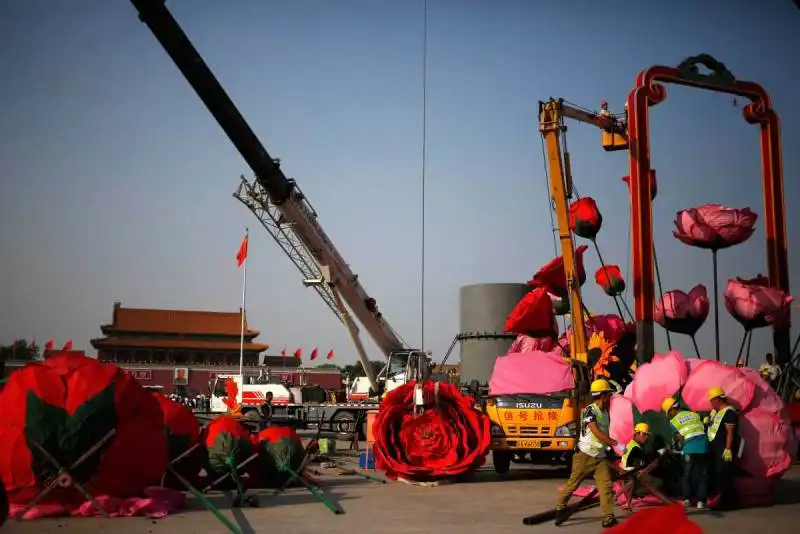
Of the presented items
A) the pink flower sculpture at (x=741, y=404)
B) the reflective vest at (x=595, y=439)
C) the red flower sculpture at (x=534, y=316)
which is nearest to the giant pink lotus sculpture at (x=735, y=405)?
the pink flower sculpture at (x=741, y=404)

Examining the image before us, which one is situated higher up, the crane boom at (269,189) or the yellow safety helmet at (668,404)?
the crane boom at (269,189)

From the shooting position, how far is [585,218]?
690 inches

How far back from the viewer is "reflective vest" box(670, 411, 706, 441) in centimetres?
1014

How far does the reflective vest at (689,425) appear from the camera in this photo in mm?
10141

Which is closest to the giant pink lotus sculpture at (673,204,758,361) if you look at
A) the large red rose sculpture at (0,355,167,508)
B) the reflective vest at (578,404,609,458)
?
the reflective vest at (578,404,609,458)

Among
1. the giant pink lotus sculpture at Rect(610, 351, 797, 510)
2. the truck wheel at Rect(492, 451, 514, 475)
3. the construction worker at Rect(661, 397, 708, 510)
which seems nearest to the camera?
the construction worker at Rect(661, 397, 708, 510)

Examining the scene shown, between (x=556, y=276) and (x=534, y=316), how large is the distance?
154 centimetres

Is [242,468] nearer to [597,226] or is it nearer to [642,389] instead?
[642,389]

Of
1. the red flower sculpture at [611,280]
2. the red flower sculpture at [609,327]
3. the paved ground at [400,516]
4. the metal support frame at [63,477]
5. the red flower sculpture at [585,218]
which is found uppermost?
the red flower sculpture at [585,218]

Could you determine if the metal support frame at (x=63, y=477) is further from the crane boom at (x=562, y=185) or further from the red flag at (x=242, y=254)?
the red flag at (x=242, y=254)

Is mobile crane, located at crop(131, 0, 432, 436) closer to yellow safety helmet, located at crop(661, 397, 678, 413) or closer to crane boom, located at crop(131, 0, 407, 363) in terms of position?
crane boom, located at crop(131, 0, 407, 363)

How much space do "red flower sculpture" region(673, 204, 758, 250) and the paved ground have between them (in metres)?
5.06

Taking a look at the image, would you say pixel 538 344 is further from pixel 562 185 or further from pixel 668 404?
pixel 668 404

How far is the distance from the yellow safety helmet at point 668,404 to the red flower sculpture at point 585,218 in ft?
23.5
